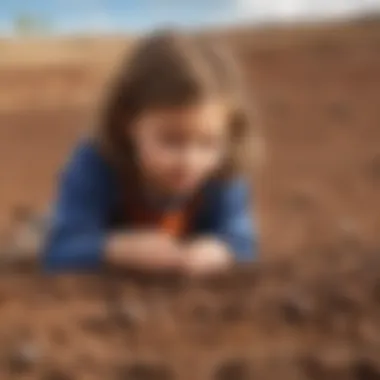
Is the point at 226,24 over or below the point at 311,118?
over

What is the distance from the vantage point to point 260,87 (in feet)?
5.65

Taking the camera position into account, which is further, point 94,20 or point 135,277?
point 94,20

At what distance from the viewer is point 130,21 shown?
1.57m

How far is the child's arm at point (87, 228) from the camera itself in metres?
0.95

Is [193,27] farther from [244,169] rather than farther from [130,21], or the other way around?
[244,169]

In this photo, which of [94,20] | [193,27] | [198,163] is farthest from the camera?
[94,20]

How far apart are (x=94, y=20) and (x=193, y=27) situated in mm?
197

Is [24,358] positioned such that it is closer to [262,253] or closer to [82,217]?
[82,217]

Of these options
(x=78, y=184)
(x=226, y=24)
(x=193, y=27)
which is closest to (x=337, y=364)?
(x=78, y=184)

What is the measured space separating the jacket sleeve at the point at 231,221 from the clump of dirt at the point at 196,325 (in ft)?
0.15

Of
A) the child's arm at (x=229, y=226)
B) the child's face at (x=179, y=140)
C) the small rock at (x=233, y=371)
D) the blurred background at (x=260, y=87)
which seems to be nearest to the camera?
the small rock at (x=233, y=371)

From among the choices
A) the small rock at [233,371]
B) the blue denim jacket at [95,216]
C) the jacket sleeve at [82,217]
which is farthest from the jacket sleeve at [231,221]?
the small rock at [233,371]

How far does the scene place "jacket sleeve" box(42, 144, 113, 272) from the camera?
0.97 m

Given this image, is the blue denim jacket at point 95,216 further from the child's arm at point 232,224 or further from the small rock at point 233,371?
the small rock at point 233,371
